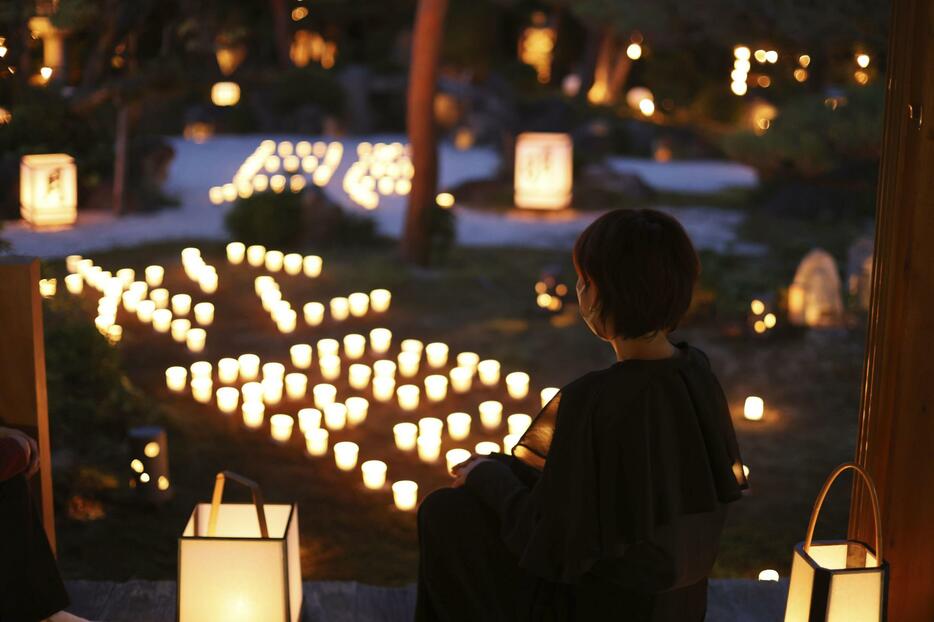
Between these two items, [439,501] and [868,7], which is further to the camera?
[868,7]

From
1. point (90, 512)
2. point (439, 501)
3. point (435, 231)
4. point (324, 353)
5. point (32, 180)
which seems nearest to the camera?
point (439, 501)

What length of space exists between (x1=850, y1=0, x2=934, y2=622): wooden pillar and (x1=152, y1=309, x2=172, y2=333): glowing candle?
189 inches

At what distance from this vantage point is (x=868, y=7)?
6492mm

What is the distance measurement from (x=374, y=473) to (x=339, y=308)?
2.67 metres

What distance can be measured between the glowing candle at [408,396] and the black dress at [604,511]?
290 centimetres

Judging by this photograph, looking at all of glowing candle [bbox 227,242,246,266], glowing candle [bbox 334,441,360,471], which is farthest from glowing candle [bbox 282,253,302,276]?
glowing candle [bbox 334,441,360,471]

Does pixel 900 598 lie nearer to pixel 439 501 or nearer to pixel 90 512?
pixel 439 501

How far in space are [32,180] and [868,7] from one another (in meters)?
4.83

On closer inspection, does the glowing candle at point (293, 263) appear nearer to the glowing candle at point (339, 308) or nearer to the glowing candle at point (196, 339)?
the glowing candle at point (339, 308)

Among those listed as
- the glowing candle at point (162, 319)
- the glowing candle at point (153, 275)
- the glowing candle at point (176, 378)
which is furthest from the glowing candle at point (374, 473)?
the glowing candle at point (153, 275)

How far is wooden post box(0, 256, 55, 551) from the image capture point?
8.97ft

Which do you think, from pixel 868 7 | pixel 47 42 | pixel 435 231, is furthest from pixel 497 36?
pixel 47 42

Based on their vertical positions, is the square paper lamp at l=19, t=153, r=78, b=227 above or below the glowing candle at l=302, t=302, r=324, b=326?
above

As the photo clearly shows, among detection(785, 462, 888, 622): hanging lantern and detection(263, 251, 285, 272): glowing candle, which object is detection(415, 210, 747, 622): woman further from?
detection(263, 251, 285, 272): glowing candle
